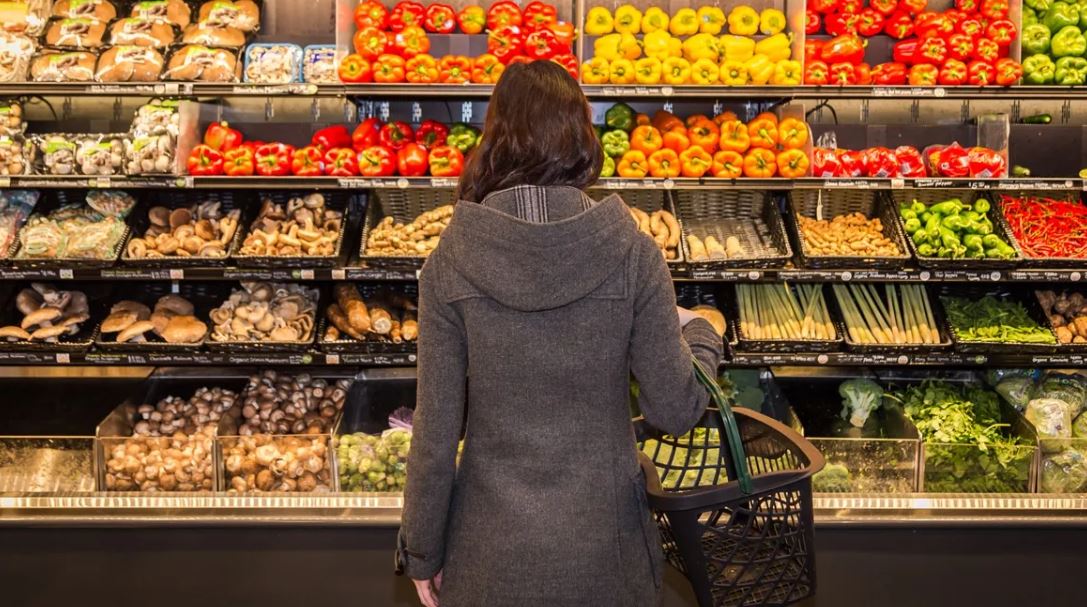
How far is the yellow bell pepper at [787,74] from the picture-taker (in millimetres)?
4066

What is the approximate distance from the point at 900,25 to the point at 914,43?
0.45ft

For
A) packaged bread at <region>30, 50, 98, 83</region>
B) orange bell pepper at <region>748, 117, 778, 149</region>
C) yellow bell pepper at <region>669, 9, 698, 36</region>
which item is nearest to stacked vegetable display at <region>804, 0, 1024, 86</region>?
orange bell pepper at <region>748, 117, 778, 149</region>

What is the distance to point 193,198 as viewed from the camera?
455 centimetres

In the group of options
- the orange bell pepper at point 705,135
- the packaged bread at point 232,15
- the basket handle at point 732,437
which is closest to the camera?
the basket handle at point 732,437

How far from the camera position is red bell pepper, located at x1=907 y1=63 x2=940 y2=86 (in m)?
4.16

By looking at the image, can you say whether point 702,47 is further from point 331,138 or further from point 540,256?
point 540,256

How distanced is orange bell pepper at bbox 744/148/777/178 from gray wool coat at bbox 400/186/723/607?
230 cm

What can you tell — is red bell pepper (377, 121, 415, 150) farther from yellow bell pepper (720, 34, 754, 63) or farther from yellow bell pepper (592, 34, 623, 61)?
yellow bell pepper (720, 34, 754, 63)

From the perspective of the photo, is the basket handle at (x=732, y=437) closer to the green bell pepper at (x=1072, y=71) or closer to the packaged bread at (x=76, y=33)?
the green bell pepper at (x=1072, y=71)

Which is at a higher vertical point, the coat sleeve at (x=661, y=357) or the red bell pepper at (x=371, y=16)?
the red bell pepper at (x=371, y=16)

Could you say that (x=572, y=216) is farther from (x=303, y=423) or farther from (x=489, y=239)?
(x=303, y=423)

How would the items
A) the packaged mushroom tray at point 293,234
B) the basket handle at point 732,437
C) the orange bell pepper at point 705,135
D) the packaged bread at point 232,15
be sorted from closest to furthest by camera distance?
the basket handle at point 732,437, the packaged mushroom tray at point 293,234, the orange bell pepper at point 705,135, the packaged bread at point 232,15

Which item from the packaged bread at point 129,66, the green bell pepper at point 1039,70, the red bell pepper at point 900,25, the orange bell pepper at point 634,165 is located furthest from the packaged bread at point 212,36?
the green bell pepper at point 1039,70

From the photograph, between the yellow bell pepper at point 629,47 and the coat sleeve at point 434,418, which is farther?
the yellow bell pepper at point 629,47
